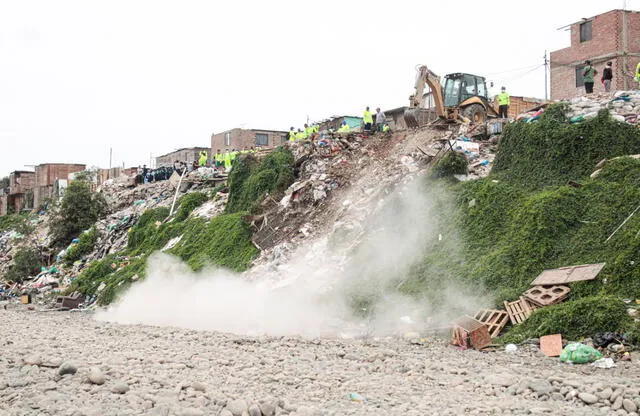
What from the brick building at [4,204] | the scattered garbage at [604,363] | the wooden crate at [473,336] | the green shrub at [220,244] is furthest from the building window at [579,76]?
the brick building at [4,204]

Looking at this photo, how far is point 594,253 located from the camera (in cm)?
996

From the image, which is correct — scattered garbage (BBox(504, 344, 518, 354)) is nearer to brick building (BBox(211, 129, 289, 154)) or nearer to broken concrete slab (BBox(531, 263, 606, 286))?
broken concrete slab (BBox(531, 263, 606, 286))

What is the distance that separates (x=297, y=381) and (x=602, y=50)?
23656 mm

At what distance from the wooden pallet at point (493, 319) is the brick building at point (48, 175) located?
141 feet

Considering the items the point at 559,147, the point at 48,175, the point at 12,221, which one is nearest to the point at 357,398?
the point at 559,147

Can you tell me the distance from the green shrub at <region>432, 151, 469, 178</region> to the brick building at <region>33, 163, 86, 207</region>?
127 ft

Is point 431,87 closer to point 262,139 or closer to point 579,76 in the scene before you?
point 579,76

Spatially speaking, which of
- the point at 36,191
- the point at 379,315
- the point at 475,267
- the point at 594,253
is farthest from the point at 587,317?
the point at 36,191

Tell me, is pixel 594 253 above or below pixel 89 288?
above

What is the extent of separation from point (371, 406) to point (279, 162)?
15188mm

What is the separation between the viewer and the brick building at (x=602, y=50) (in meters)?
25.0

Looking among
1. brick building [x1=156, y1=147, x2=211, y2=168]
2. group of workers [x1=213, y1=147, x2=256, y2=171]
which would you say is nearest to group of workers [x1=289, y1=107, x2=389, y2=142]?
group of workers [x1=213, y1=147, x2=256, y2=171]

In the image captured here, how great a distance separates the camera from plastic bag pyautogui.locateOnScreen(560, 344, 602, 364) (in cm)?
788

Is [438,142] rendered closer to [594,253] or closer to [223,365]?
[594,253]
